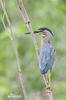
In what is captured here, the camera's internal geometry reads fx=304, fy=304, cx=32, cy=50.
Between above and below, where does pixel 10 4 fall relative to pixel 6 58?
above

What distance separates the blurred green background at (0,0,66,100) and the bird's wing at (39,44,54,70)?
64cm

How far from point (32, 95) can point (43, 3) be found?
155cm

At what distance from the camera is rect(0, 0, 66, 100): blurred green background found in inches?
171

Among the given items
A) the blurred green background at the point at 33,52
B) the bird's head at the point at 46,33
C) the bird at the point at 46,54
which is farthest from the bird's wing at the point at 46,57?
the blurred green background at the point at 33,52

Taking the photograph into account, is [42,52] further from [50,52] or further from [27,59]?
[27,59]

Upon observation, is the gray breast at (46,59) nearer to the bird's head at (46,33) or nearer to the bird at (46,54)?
the bird at (46,54)

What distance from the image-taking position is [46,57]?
3.52m

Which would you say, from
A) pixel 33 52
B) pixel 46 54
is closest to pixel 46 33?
pixel 46 54

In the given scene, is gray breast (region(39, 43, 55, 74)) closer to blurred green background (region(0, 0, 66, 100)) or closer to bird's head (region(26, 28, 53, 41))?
bird's head (region(26, 28, 53, 41))

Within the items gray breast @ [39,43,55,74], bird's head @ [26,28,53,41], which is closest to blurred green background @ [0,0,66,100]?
bird's head @ [26,28,53,41]

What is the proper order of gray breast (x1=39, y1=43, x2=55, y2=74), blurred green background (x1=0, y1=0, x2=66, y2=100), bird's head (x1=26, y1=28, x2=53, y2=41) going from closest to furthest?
1. gray breast (x1=39, y1=43, x2=55, y2=74)
2. bird's head (x1=26, y1=28, x2=53, y2=41)
3. blurred green background (x1=0, y1=0, x2=66, y2=100)

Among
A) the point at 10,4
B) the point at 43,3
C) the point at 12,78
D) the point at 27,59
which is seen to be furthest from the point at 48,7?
the point at 12,78

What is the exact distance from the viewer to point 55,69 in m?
4.59

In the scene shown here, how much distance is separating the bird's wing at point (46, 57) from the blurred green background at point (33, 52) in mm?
640
